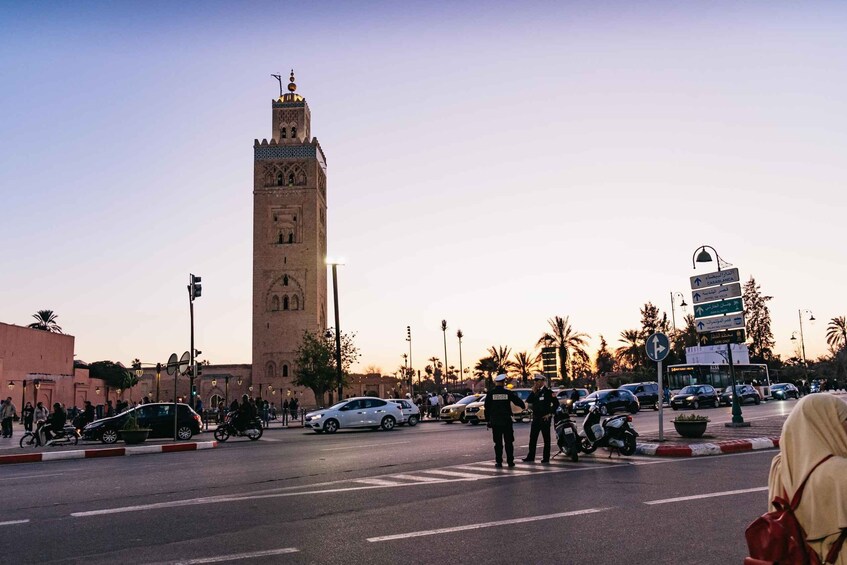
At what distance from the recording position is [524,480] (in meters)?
10.9

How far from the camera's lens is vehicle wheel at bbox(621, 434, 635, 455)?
14.4m

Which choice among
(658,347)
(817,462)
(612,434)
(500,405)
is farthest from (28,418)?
(817,462)

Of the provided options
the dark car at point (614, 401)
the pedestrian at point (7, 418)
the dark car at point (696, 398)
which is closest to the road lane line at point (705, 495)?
the dark car at point (614, 401)

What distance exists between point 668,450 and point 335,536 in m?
9.73

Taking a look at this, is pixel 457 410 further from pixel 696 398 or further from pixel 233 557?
pixel 233 557

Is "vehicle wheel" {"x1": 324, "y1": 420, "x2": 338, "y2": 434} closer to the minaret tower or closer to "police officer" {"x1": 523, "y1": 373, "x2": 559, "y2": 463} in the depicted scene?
"police officer" {"x1": 523, "y1": 373, "x2": 559, "y2": 463}

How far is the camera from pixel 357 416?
29797 mm

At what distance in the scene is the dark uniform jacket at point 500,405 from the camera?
13.2 metres

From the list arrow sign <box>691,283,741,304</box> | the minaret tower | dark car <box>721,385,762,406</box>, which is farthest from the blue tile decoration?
arrow sign <box>691,283,741,304</box>

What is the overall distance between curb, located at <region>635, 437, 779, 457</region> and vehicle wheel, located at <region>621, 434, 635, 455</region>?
1.62 feet

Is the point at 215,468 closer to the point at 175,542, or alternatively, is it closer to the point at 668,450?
the point at 175,542

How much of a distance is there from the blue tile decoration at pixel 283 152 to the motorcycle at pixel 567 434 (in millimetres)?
72956

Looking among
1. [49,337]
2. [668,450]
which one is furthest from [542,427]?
[49,337]

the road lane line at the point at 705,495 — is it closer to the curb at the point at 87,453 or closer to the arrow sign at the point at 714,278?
the arrow sign at the point at 714,278
